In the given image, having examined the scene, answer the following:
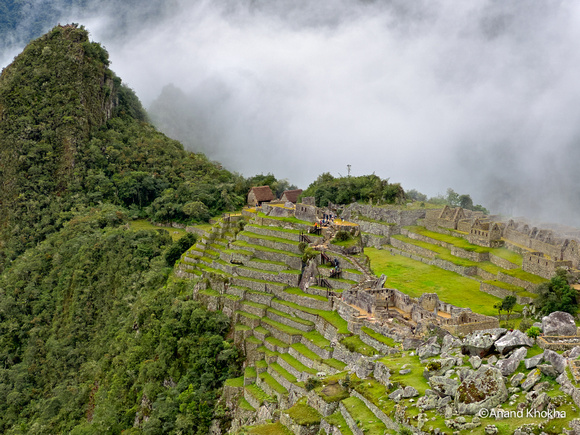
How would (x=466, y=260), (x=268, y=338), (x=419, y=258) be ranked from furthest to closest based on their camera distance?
(x=419, y=258), (x=466, y=260), (x=268, y=338)

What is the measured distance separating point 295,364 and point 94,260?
30652 mm

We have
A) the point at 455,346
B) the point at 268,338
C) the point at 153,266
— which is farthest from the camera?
the point at 153,266

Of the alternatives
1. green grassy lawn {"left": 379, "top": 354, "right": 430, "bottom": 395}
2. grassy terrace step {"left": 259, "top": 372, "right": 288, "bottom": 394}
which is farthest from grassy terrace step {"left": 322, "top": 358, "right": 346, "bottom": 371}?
green grassy lawn {"left": 379, "top": 354, "right": 430, "bottom": 395}

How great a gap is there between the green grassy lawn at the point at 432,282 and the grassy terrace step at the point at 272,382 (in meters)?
14.0

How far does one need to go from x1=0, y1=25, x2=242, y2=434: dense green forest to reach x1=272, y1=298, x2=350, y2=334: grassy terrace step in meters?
4.02

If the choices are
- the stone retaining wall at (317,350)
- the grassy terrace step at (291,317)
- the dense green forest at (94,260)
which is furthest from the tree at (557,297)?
the dense green forest at (94,260)

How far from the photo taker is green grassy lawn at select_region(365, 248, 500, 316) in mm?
40250

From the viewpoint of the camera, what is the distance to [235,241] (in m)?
41.3

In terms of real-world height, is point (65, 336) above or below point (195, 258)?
below

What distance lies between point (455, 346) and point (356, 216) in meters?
48.9

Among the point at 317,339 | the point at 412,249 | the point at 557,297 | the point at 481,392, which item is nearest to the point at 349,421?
the point at 481,392

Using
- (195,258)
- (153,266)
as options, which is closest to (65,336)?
(153,266)

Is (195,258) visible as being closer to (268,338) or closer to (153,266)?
(153,266)

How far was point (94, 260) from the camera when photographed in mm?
53531
